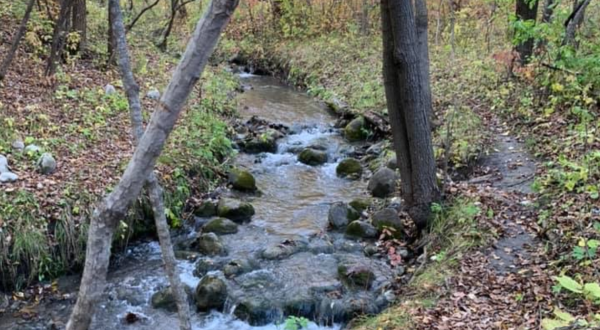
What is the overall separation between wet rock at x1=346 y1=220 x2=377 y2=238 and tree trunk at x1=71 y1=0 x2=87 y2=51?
7.40 m

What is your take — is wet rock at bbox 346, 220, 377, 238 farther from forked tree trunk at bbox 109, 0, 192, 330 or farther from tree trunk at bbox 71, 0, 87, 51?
tree trunk at bbox 71, 0, 87, 51

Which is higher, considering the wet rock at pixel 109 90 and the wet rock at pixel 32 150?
the wet rock at pixel 109 90

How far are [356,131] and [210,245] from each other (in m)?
5.55

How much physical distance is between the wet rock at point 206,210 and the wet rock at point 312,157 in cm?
284

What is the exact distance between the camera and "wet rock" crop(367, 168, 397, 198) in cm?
838

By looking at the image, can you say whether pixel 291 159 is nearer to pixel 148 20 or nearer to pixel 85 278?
pixel 85 278

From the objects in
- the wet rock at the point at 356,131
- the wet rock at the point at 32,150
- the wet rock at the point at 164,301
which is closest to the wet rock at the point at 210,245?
the wet rock at the point at 164,301

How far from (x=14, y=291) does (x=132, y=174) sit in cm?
462

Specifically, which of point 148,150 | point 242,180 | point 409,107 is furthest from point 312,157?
point 148,150

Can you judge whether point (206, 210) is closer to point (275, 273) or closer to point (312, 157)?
point (275, 273)

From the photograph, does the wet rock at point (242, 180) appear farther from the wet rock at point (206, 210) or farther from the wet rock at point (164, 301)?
the wet rock at point (164, 301)

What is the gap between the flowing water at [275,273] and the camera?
565 centimetres

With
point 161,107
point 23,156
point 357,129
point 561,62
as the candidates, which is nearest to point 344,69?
point 357,129

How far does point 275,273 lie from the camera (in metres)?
6.50
